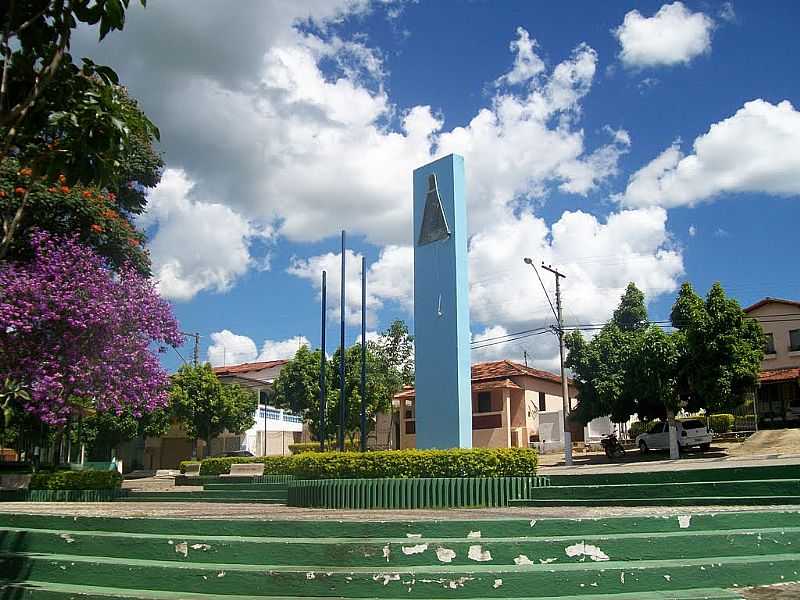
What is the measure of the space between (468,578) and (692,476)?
6.59m

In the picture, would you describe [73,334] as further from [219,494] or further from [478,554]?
[478,554]

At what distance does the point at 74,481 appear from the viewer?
1852 centimetres

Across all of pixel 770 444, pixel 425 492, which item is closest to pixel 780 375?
pixel 770 444

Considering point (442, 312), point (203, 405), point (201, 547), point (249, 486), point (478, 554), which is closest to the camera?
point (478, 554)

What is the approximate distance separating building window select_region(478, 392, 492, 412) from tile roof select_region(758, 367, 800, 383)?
1316cm

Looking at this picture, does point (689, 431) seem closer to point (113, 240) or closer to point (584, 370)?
point (584, 370)

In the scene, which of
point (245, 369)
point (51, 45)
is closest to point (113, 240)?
point (51, 45)

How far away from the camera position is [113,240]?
22.3 meters

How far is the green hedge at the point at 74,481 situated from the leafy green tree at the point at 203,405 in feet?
71.5

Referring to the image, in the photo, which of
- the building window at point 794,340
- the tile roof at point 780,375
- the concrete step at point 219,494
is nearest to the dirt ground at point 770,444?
the tile roof at point 780,375

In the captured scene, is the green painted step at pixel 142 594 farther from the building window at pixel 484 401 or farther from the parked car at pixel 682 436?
the building window at pixel 484 401

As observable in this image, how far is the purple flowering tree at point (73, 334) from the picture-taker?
17906mm

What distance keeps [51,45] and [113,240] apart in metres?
18.0

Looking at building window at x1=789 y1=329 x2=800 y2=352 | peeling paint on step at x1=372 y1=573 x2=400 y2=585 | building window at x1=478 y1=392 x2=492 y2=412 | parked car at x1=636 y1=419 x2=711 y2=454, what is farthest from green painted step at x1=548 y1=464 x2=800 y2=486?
building window at x1=789 y1=329 x2=800 y2=352
